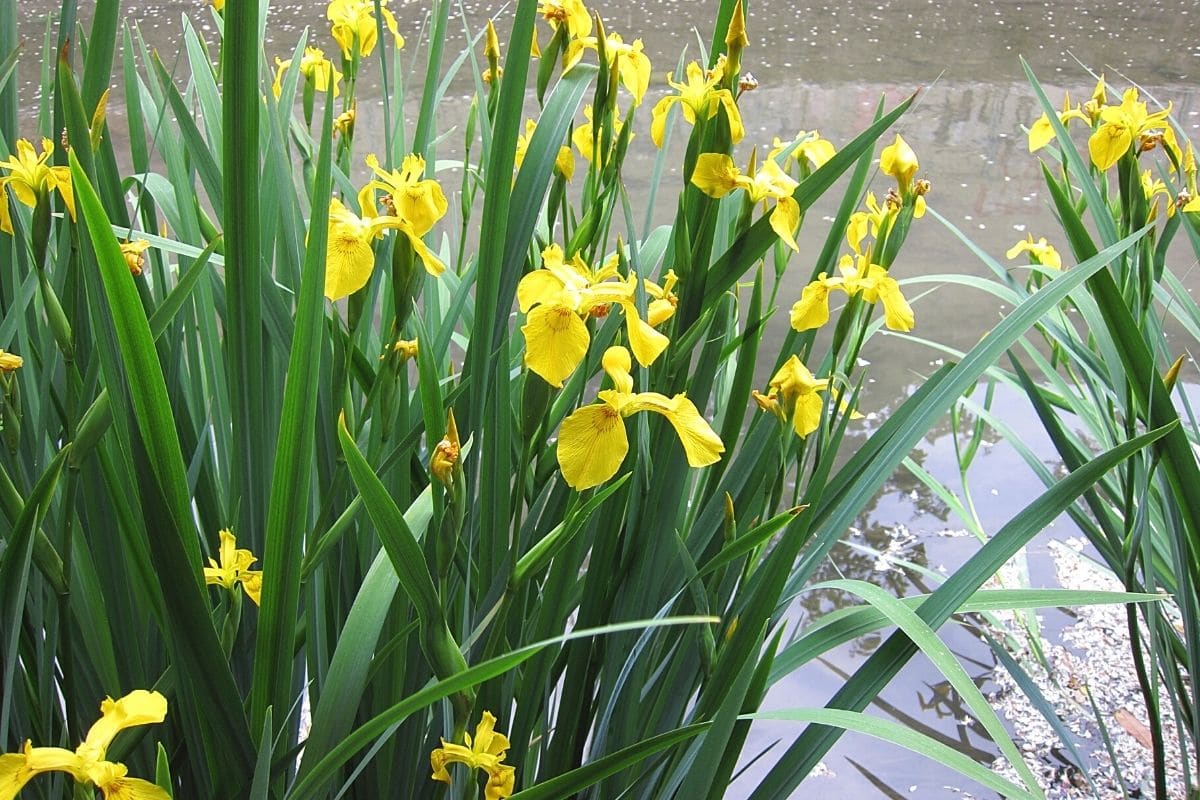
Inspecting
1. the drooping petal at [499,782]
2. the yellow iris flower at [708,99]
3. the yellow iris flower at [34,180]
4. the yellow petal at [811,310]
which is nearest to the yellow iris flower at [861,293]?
the yellow petal at [811,310]

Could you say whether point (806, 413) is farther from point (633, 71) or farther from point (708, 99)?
point (633, 71)

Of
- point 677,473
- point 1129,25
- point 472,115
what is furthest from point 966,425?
point 1129,25

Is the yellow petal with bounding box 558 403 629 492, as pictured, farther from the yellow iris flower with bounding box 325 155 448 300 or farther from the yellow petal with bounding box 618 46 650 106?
the yellow petal with bounding box 618 46 650 106

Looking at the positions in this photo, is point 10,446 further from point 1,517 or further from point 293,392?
point 293,392

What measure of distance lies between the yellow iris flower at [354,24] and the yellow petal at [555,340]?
1.63 ft

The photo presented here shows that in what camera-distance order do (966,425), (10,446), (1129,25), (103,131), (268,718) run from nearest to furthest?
(268,718) → (10,446) → (103,131) → (966,425) → (1129,25)

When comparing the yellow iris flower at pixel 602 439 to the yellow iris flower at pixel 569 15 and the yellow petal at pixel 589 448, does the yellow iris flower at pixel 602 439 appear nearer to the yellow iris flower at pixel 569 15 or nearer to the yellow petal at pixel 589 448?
the yellow petal at pixel 589 448

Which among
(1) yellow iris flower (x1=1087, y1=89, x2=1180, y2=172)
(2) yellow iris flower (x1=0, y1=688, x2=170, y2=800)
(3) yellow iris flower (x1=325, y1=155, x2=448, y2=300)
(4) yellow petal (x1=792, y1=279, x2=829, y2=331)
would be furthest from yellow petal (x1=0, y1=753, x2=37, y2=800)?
(1) yellow iris flower (x1=1087, y1=89, x2=1180, y2=172)

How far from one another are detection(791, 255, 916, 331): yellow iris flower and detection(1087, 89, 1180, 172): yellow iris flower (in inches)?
12.0

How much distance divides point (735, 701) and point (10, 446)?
40 centimetres

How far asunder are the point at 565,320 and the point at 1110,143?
0.57m

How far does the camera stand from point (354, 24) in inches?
34.6

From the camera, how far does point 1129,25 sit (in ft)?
12.5

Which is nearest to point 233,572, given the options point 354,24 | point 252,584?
point 252,584
